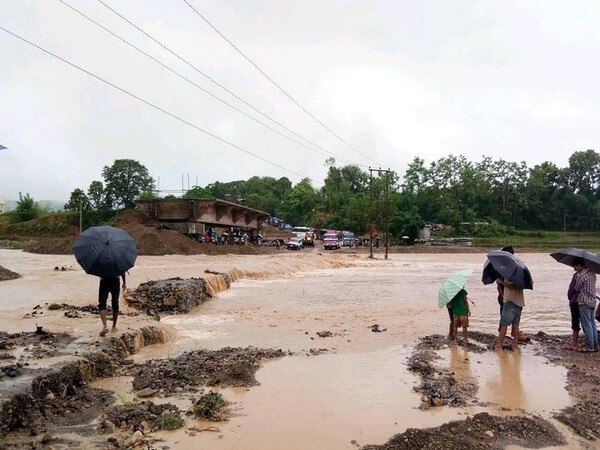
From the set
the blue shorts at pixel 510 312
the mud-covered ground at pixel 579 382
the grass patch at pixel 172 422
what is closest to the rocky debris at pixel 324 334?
the blue shorts at pixel 510 312

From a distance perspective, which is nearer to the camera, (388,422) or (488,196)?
(388,422)

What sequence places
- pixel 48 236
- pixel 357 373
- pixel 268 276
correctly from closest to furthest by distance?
pixel 357 373, pixel 268 276, pixel 48 236

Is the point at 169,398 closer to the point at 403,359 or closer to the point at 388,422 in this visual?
the point at 388,422

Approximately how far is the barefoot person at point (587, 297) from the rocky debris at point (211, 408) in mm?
6818

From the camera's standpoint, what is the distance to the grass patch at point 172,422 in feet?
18.5

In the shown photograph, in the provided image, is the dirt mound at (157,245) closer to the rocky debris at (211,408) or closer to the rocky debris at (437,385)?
the rocky debris at (437,385)

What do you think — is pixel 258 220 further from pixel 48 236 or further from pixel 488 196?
pixel 488 196

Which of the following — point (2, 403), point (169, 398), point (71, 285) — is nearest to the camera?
point (2, 403)

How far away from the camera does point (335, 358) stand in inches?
362

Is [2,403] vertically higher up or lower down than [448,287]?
lower down

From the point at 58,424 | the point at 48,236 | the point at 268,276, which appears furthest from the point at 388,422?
the point at 48,236

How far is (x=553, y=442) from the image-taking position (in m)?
5.46

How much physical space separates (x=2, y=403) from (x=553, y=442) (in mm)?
5968

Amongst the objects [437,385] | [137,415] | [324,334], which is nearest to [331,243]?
[324,334]
